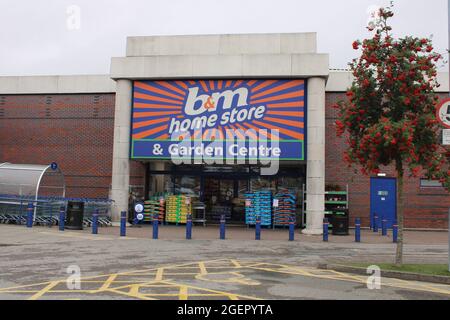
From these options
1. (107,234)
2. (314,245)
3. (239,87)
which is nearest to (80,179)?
(107,234)

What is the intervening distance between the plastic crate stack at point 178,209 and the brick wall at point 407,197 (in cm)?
775

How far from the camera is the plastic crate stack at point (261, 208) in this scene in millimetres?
22672

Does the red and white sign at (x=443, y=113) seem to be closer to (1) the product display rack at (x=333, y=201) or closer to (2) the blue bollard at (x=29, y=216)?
(1) the product display rack at (x=333, y=201)

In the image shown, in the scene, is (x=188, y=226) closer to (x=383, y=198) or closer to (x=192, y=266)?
(x=192, y=266)

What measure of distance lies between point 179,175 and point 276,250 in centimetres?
1180

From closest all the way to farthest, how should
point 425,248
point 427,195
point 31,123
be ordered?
point 425,248
point 427,195
point 31,123

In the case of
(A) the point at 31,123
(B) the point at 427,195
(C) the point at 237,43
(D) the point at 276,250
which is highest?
(C) the point at 237,43

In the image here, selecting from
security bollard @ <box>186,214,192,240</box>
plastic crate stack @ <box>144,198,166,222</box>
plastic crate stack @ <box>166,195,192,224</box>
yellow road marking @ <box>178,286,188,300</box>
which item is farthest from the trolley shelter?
yellow road marking @ <box>178,286,188,300</box>

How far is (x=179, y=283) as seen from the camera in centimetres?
856

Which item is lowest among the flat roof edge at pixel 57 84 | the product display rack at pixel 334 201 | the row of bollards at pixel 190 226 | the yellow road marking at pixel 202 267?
the yellow road marking at pixel 202 267

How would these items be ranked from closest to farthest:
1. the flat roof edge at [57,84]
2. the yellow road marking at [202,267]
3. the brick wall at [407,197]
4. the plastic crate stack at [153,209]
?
the yellow road marking at [202,267], the plastic crate stack at [153,209], the brick wall at [407,197], the flat roof edge at [57,84]

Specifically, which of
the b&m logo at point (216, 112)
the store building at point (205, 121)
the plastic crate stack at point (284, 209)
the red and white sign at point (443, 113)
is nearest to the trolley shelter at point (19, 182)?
the store building at point (205, 121)
